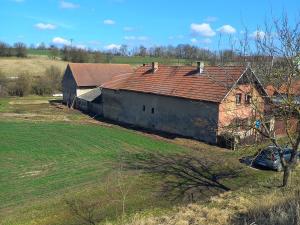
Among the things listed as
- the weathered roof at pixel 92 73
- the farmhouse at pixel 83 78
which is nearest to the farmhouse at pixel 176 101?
the farmhouse at pixel 83 78

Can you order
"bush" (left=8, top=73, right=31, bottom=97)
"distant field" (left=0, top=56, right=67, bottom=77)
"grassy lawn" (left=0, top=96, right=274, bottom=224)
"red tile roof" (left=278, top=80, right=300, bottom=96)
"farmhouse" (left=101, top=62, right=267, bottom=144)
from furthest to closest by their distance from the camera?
1. "distant field" (left=0, top=56, right=67, bottom=77)
2. "bush" (left=8, top=73, right=31, bottom=97)
3. "farmhouse" (left=101, top=62, right=267, bottom=144)
4. "grassy lawn" (left=0, top=96, right=274, bottom=224)
5. "red tile roof" (left=278, top=80, right=300, bottom=96)

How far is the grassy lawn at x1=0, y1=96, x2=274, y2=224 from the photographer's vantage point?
17.7 metres

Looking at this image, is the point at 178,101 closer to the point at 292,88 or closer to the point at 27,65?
the point at 292,88

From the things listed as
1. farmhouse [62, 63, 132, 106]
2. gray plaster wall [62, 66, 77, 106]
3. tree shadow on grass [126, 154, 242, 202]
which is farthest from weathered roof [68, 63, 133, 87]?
tree shadow on grass [126, 154, 242, 202]

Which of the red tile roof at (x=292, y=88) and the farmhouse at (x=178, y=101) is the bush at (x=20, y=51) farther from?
the red tile roof at (x=292, y=88)

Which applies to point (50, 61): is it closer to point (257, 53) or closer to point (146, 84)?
point (146, 84)

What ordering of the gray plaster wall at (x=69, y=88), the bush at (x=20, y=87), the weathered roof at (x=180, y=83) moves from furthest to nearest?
the bush at (x=20, y=87), the gray plaster wall at (x=69, y=88), the weathered roof at (x=180, y=83)

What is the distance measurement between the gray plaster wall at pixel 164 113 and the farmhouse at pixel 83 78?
31.0 feet

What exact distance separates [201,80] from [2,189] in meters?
19.7

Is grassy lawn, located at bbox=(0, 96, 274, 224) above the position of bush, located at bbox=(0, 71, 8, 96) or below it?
below

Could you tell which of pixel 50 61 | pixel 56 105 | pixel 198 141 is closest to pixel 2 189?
pixel 198 141

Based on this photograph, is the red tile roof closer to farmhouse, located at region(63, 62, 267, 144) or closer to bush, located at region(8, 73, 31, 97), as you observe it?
farmhouse, located at region(63, 62, 267, 144)

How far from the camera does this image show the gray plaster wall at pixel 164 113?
31.9 meters

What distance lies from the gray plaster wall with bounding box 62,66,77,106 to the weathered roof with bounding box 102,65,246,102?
12.2m
